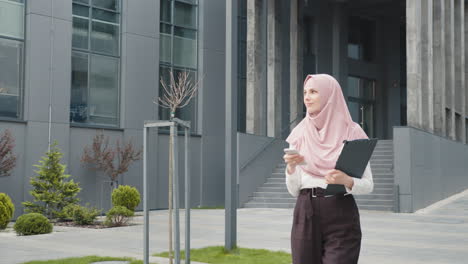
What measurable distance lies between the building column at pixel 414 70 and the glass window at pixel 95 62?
10246 mm

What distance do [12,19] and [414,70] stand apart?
13.4m

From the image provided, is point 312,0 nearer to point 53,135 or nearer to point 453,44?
point 453,44

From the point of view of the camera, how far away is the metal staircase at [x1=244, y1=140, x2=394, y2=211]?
19903mm

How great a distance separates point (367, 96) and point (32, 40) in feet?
68.9

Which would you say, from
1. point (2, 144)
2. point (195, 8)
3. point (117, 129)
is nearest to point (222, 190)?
point (117, 129)

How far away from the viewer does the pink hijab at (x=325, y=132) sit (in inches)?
149

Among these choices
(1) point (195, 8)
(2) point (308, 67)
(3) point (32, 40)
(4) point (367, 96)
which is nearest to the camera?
(3) point (32, 40)

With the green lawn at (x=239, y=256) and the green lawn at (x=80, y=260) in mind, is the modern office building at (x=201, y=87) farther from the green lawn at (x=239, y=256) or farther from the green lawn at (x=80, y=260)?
the green lawn at (x=239, y=256)

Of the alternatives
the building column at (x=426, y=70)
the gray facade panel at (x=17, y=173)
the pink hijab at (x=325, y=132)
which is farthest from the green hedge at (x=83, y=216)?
the pink hijab at (x=325, y=132)

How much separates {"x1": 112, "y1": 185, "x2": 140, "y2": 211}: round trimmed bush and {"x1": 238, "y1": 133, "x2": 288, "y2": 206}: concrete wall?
4485 millimetres

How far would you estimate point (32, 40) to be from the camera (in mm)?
18734

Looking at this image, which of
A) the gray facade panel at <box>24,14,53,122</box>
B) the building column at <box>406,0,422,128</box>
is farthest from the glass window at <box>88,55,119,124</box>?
the building column at <box>406,0,422,128</box>

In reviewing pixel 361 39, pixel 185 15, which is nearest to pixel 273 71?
pixel 185 15

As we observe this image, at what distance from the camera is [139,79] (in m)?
21.9
